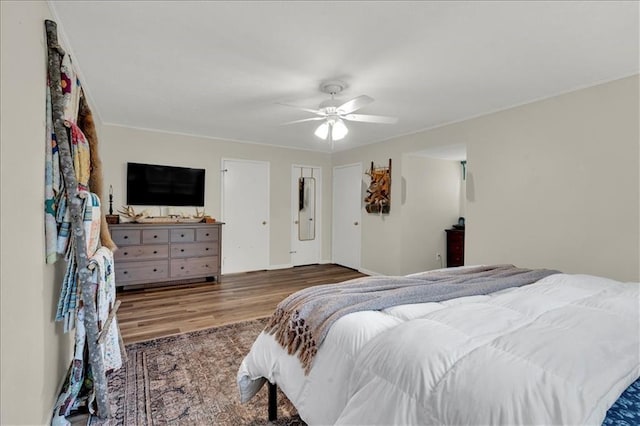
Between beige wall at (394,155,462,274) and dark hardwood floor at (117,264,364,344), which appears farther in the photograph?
beige wall at (394,155,462,274)

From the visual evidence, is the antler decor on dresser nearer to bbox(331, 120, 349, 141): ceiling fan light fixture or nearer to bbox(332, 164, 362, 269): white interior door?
bbox(332, 164, 362, 269): white interior door

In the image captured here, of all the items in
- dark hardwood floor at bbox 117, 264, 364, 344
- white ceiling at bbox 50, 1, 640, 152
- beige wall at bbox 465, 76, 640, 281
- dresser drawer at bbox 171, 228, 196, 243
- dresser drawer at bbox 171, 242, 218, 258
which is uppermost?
white ceiling at bbox 50, 1, 640, 152

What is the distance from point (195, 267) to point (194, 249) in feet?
0.87

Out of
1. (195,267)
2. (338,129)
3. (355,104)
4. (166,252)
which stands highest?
(355,104)

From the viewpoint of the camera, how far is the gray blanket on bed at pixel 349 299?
142 cm

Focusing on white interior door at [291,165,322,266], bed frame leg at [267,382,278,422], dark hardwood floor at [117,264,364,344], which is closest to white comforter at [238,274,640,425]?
bed frame leg at [267,382,278,422]

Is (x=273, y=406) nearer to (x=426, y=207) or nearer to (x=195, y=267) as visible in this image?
(x=195, y=267)

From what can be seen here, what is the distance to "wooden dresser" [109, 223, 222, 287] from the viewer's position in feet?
13.5

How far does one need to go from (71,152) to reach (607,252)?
162 inches

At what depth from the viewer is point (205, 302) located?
379cm

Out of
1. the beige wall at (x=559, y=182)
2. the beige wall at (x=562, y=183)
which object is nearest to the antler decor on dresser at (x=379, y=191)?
the beige wall at (x=559, y=182)

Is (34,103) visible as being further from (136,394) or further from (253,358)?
(136,394)

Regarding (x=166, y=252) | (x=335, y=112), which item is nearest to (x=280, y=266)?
(x=166, y=252)

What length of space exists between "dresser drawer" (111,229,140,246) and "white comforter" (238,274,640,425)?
3.42 meters
